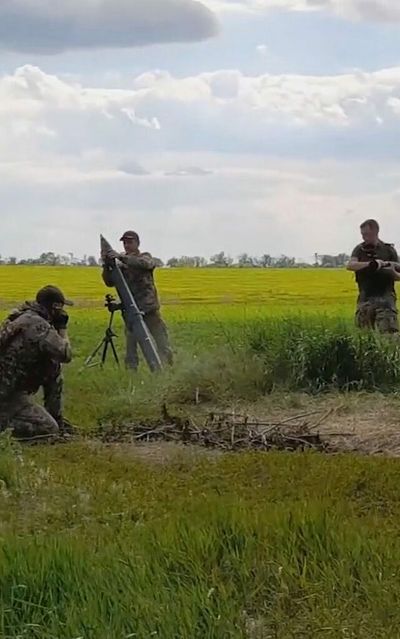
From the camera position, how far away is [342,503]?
6383mm

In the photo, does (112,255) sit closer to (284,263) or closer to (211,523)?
(211,523)

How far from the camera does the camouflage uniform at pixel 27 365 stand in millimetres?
8641

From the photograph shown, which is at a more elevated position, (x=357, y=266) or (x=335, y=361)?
(x=357, y=266)

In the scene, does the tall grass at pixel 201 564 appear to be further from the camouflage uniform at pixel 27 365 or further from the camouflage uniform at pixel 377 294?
the camouflage uniform at pixel 377 294

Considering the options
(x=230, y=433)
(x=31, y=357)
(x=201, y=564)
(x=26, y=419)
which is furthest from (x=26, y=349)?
(x=201, y=564)

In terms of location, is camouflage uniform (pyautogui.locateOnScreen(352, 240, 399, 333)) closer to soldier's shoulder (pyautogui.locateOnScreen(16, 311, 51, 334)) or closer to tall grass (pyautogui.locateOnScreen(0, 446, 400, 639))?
soldier's shoulder (pyautogui.locateOnScreen(16, 311, 51, 334))

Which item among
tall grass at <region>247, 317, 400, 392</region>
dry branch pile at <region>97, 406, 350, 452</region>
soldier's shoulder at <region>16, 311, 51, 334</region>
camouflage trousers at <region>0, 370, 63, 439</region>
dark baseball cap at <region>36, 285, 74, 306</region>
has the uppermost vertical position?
dark baseball cap at <region>36, 285, 74, 306</region>

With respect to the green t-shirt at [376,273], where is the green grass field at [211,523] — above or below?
below

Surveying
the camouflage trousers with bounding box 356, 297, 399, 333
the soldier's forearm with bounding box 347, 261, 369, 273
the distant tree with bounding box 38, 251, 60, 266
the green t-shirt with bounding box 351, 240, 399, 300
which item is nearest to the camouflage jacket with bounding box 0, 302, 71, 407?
the soldier's forearm with bounding box 347, 261, 369, 273

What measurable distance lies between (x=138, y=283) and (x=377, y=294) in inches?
115

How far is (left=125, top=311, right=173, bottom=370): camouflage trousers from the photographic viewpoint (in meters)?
13.1

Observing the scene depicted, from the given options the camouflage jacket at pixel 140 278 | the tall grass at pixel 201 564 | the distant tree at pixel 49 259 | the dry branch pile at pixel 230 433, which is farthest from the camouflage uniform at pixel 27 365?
the distant tree at pixel 49 259

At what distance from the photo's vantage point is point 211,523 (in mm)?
5414

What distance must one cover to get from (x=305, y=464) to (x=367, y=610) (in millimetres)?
3104
